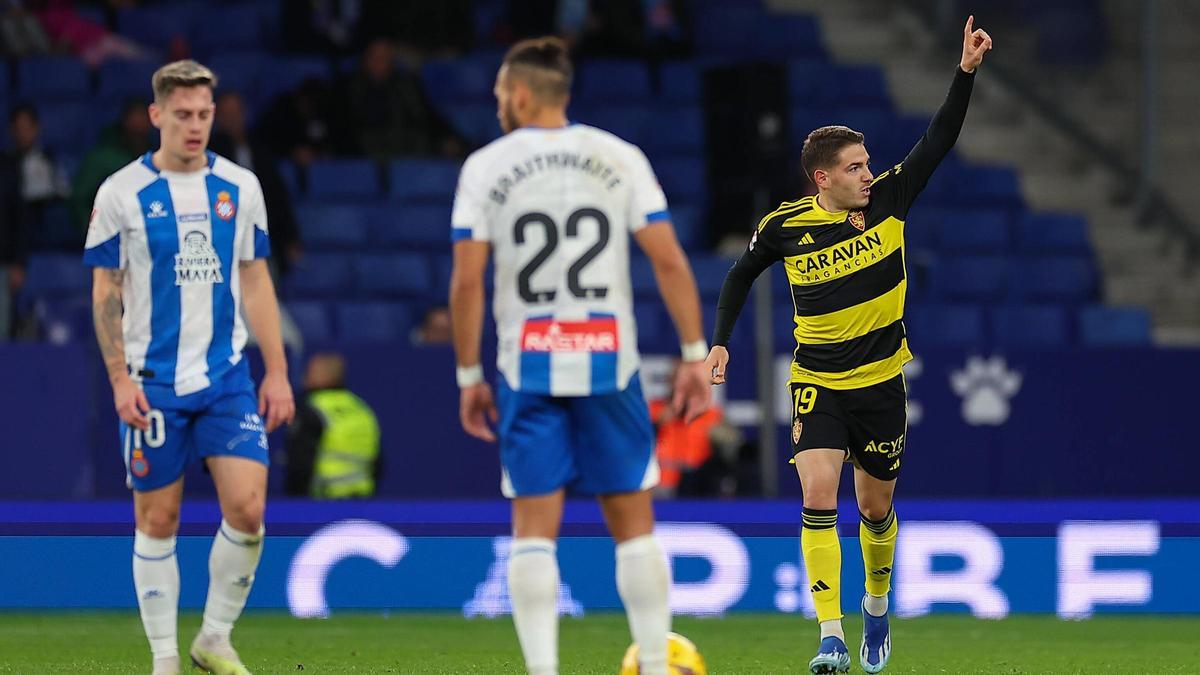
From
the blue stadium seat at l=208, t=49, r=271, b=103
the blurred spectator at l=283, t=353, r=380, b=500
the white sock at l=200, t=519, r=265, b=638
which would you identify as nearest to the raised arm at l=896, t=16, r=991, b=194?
the white sock at l=200, t=519, r=265, b=638

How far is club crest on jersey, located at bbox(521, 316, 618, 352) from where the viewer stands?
5.68m

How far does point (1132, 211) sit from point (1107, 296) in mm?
987

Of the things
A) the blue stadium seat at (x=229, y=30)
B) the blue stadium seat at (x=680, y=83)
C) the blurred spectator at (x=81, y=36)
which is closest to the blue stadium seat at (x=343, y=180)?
the blue stadium seat at (x=229, y=30)

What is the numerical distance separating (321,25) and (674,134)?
2.91 metres

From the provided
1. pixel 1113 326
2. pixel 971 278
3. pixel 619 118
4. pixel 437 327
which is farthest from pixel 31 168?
pixel 1113 326

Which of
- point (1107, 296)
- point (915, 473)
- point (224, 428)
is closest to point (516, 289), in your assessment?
point (224, 428)

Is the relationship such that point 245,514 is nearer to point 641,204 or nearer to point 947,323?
point 641,204

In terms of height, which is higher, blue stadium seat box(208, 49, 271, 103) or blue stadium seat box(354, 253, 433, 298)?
blue stadium seat box(208, 49, 271, 103)

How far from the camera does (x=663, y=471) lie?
42.3 ft

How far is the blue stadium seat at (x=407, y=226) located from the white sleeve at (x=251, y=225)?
308 inches

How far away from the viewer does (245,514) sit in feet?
22.6

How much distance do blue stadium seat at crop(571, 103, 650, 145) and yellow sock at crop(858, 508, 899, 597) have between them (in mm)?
8565

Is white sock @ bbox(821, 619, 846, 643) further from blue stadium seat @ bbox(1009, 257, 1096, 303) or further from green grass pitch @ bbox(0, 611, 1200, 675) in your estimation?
blue stadium seat @ bbox(1009, 257, 1096, 303)

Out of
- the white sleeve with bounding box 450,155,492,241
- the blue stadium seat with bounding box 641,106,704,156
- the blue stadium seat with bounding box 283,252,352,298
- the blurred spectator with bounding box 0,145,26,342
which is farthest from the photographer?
the blue stadium seat with bounding box 641,106,704,156
